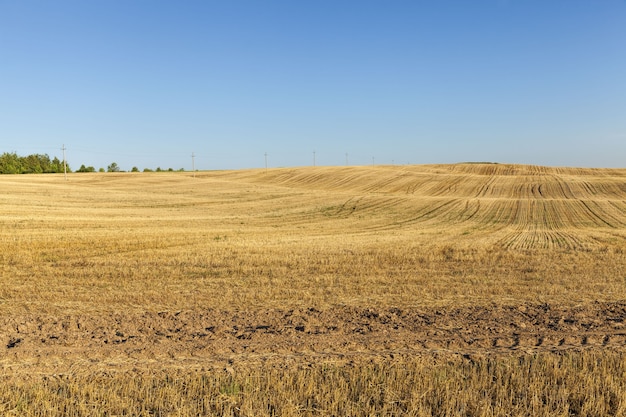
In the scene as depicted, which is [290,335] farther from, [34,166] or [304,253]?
[34,166]

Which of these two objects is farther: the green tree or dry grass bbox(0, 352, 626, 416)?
the green tree

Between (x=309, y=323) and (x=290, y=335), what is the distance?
0.83 meters

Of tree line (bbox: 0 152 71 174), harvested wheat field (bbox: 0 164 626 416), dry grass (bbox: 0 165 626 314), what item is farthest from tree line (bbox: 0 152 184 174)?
harvested wheat field (bbox: 0 164 626 416)

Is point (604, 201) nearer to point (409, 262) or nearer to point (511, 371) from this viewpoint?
point (409, 262)

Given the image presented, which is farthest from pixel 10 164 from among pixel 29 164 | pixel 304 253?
pixel 304 253

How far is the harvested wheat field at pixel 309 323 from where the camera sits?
6336 millimetres

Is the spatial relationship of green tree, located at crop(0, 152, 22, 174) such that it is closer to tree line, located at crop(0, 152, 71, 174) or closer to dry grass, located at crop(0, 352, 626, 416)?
tree line, located at crop(0, 152, 71, 174)

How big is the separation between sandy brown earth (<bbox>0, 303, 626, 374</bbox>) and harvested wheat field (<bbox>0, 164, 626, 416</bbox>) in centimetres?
5

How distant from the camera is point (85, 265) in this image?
53.0 ft

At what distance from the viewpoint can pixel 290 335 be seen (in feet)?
29.0

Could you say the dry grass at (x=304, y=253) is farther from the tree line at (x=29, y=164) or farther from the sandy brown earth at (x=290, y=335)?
the tree line at (x=29, y=164)

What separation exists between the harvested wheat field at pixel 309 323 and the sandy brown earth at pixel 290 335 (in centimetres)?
5

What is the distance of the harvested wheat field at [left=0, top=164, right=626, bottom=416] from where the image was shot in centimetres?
634

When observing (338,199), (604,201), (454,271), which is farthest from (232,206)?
(604,201)
